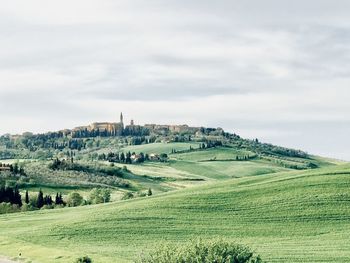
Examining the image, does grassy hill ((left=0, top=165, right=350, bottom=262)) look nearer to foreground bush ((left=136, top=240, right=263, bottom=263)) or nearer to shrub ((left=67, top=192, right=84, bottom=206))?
foreground bush ((left=136, top=240, right=263, bottom=263))

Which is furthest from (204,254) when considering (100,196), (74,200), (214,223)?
(100,196)

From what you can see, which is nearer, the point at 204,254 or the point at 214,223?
the point at 204,254

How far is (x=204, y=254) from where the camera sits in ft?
195

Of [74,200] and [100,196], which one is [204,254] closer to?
[74,200]

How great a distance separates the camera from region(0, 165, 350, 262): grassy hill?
80125 millimetres

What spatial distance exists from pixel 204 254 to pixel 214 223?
37.5m

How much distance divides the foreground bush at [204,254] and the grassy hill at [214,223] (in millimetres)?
12963

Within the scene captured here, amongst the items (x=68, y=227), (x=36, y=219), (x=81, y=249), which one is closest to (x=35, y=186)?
(x=36, y=219)

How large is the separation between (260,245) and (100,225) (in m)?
25.5

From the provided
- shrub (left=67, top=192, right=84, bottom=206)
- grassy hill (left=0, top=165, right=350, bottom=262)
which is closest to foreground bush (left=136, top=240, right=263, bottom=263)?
grassy hill (left=0, top=165, right=350, bottom=262)

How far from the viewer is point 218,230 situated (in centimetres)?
9250

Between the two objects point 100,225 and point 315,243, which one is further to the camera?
point 100,225

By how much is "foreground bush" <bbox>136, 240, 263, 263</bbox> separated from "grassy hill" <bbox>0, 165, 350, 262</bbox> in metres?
13.0

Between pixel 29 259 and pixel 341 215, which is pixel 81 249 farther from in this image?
pixel 341 215
